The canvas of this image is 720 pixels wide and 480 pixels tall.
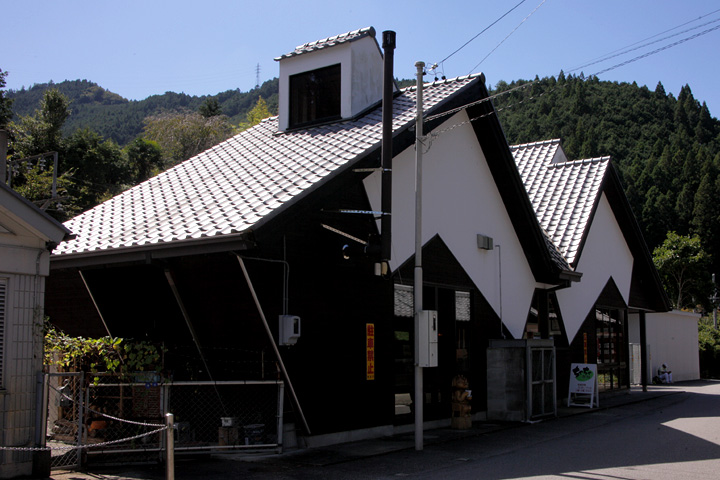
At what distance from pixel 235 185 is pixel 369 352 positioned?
12.8 feet

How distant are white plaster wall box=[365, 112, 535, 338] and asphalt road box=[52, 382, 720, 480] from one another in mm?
3624

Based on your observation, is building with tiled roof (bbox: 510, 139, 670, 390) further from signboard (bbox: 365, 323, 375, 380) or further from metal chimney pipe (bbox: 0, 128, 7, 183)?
metal chimney pipe (bbox: 0, 128, 7, 183)

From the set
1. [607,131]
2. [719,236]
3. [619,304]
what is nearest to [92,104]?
[607,131]

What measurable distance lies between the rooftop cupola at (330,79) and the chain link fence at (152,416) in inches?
278

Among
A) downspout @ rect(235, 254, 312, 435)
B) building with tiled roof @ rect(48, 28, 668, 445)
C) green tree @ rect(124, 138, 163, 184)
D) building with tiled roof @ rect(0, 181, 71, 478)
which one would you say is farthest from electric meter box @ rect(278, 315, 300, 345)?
green tree @ rect(124, 138, 163, 184)

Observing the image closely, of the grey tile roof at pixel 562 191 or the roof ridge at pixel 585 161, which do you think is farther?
the roof ridge at pixel 585 161

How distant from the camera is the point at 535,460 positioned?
1094 centimetres

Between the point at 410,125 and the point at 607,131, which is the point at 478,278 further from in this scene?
the point at 607,131

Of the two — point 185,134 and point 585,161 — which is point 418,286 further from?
point 185,134

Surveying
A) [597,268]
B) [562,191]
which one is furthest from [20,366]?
[597,268]

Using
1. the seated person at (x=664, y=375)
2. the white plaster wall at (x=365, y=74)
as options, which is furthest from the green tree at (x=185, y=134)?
the white plaster wall at (x=365, y=74)

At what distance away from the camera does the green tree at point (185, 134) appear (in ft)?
202

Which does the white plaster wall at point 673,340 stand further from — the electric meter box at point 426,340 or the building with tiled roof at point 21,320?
the building with tiled roof at point 21,320

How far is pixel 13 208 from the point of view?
349 inches
